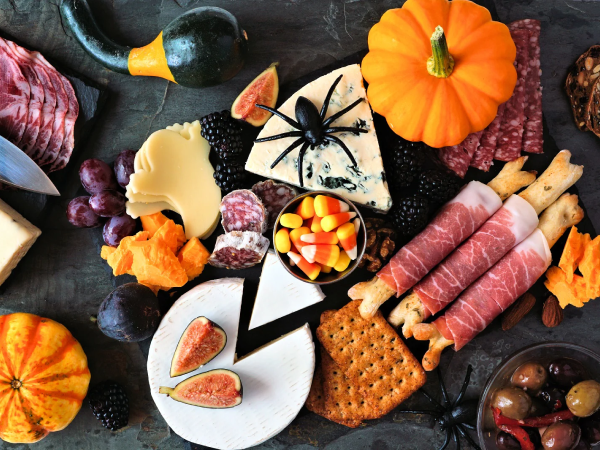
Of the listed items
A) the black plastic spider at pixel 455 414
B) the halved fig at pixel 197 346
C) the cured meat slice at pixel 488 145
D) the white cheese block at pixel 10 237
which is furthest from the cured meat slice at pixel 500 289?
the white cheese block at pixel 10 237

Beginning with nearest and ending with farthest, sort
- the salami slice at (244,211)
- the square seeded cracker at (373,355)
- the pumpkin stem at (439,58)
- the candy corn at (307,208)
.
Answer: the pumpkin stem at (439,58) < the candy corn at (307,208) < the salami slice at (244,211) < the square seeded cracker at (373,355)

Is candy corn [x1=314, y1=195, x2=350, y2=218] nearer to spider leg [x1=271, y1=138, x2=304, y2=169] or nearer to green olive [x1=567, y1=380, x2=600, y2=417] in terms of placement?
spider leg [x1=271, y1=138, x2=304, y2=169]

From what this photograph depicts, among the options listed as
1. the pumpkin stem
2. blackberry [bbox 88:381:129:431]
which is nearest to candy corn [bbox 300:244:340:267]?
the pumpkin stem

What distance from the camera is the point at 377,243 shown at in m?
2.28

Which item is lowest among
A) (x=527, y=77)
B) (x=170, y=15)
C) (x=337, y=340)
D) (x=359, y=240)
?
(x=337, y=340)

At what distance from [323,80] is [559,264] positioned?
1.43m

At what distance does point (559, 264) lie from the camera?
230 cm

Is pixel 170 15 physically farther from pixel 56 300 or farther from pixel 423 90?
pixel 56 300

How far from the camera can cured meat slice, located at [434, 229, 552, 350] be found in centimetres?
224

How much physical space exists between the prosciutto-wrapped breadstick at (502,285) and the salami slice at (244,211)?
2.94ft

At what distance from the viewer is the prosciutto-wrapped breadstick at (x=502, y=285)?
2240 millimetres

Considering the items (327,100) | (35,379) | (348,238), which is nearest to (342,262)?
(348,238)

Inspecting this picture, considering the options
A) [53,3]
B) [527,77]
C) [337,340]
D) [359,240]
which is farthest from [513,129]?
[53,3]

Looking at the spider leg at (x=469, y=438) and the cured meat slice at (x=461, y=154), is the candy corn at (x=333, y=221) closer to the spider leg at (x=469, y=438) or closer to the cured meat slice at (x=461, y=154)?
the cured meat slice at (x=461, y=154)
